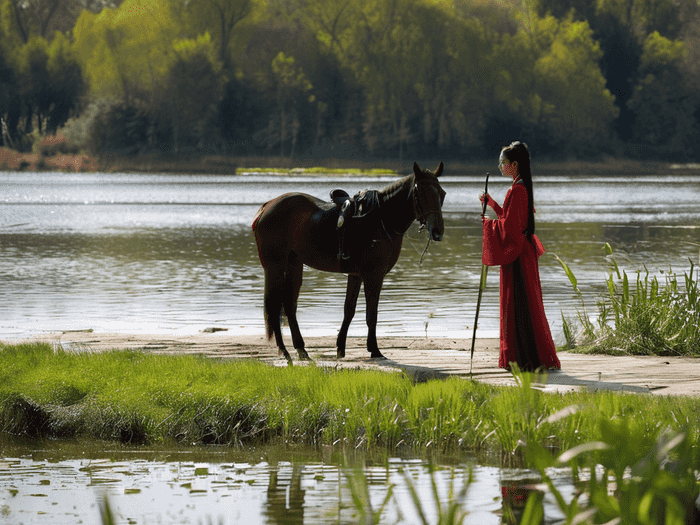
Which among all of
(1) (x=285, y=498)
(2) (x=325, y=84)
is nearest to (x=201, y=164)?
(2) (x=325, y=84)

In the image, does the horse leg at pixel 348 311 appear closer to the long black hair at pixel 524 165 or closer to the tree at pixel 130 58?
the long black hair at pixel 524 165

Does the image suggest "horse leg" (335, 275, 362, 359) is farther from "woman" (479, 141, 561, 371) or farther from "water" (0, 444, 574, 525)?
"water" (0, 444, 574, 525)

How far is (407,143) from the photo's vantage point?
95.7 metres

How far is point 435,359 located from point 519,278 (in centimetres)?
114

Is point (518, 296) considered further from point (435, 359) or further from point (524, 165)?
point (435, 359)

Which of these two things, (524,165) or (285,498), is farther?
(524,165)

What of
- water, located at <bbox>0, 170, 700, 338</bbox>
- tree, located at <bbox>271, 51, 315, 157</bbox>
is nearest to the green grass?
tree, located at <bbox>271, 51, 315, 157</bbox>

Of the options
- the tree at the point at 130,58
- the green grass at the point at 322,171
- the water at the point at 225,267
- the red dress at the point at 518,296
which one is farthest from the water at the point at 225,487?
the tree at the point at 130,58

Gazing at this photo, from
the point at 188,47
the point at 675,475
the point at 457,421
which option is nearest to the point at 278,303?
the point at 457,421

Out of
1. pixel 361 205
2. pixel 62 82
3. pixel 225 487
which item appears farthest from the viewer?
pixel 62 82

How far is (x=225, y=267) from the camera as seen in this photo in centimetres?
2081

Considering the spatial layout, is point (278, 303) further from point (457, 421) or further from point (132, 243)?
point (132, 243)

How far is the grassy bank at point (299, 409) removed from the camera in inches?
240

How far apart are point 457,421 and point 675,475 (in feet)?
9.33
